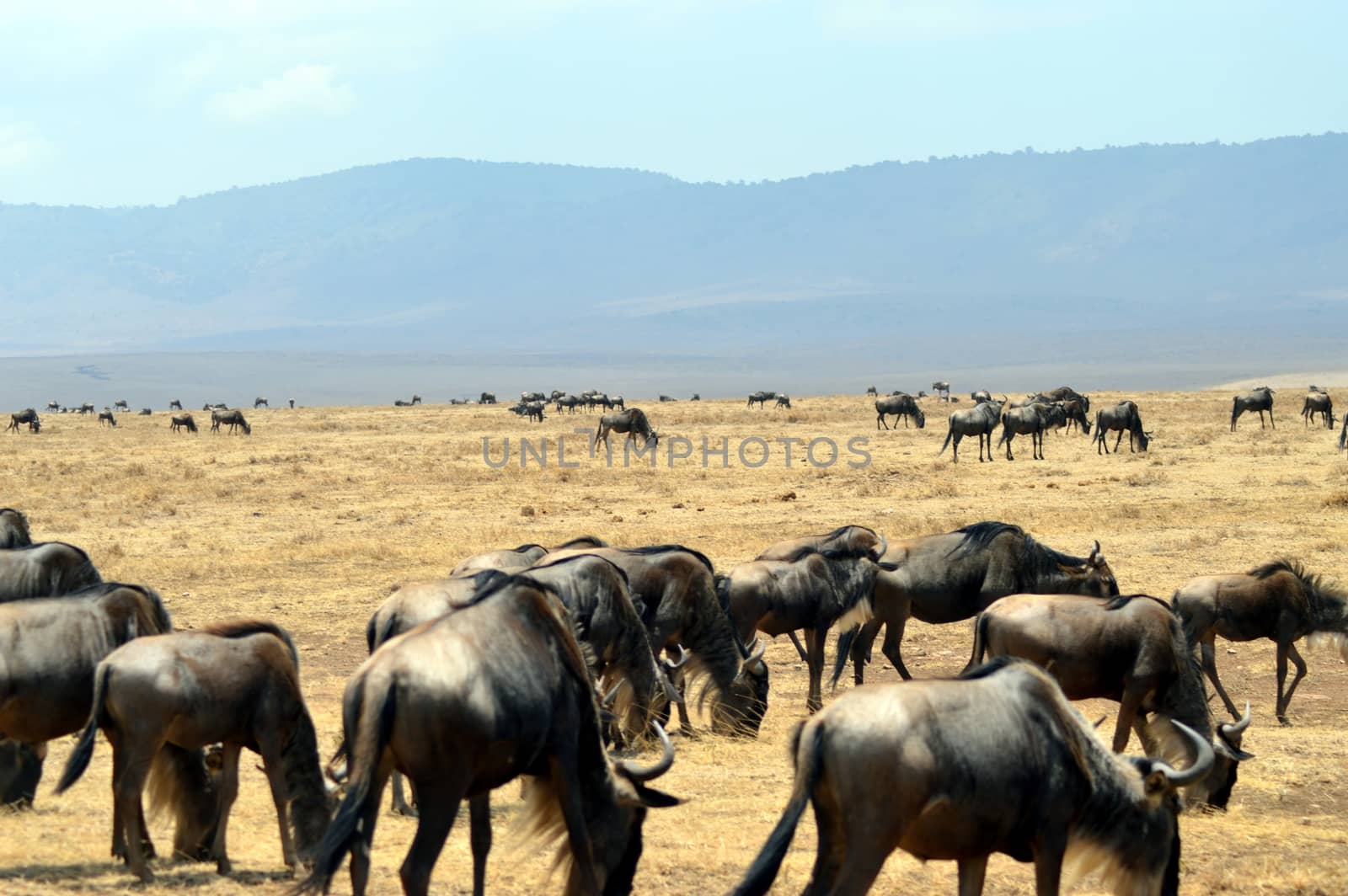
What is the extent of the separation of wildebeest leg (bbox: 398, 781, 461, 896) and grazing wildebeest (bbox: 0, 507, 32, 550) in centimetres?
756

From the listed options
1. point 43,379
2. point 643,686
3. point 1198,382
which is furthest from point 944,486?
point 43,379

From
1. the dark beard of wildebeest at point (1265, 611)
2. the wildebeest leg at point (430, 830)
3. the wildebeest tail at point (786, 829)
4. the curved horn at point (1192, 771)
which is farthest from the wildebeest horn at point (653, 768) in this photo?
the dark beard of wildebeest at point (1265, 611)

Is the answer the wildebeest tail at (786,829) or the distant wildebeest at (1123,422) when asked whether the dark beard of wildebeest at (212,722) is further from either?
the distant wildebeest at (1123,422)

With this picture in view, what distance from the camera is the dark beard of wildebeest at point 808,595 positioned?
42.4 ft

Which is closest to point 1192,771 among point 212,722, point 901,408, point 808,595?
point 212,722

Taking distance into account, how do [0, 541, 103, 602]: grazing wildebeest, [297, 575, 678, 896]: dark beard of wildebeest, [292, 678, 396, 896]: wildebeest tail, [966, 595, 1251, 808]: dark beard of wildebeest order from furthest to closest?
[0, 541, 103, 602]: grazing wildebeest, [966, 595, 1251, 808]: dark beard of wildebeest, [297, 575, 678, 896]: dark beard of wildebeest, [292, 678, 396, 896]: wildebeest tail

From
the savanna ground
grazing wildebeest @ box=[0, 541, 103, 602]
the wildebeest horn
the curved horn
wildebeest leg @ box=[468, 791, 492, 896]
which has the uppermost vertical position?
grazing wildebeest @ box=[0, 541, 103, 602]

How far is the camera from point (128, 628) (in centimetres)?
892

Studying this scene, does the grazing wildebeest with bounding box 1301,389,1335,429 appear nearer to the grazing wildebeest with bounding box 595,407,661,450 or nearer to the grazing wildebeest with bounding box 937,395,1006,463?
the grazing wildebeest with bounding box 937,395,1006,463

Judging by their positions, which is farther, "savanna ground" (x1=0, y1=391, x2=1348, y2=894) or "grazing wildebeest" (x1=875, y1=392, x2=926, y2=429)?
"grazing wildebeest" (x1=875, y1=392, x2=926, y2=429)

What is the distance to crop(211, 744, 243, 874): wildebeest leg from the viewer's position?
8008mm

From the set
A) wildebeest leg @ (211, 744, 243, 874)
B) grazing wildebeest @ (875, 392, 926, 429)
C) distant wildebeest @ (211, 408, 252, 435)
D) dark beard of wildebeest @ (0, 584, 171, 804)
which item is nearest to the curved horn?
wildebeest leg @ (211, 744, 243, 874)

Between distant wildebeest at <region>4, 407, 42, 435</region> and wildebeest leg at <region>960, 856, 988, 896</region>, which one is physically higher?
wildebeest leg at <region>960, 856, 988, 896</region>

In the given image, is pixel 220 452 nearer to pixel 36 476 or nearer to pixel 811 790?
pixel 36 476
